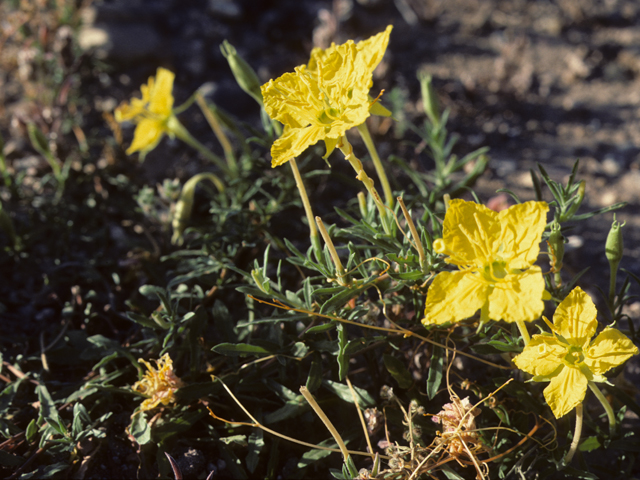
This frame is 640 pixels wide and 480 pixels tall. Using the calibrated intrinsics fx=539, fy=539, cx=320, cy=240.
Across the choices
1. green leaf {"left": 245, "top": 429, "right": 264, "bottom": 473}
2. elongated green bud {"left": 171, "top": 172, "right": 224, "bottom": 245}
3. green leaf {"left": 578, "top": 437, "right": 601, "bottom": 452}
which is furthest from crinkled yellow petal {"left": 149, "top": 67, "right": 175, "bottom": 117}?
green leaf {"left": 578, "top": 437, "right": 601, "bottom": 452}

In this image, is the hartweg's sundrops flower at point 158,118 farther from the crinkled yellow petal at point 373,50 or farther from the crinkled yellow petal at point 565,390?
the crinkled yellow petal at point 565,390

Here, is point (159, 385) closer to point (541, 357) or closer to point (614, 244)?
point (541, 357)

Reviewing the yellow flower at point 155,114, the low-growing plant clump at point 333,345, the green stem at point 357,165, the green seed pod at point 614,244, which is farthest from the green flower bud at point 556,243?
the yellow flower at point 155,114

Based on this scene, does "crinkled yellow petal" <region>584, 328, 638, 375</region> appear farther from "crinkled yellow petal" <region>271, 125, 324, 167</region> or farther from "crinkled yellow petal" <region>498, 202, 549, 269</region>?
"crinkled yellow petal" <region>271, 125, 324, 167</region>

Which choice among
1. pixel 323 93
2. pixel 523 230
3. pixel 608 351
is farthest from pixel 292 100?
pixel 608 351

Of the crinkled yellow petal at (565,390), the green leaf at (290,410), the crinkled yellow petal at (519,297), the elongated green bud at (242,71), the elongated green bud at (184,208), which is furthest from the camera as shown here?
the elongated green bud at (184,208)

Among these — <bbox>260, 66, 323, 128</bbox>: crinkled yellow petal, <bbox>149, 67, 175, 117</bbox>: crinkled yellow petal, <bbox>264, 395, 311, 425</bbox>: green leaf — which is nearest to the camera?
<bbox>260, 66, 323, 128</bbox>: crinkled yellow petal
